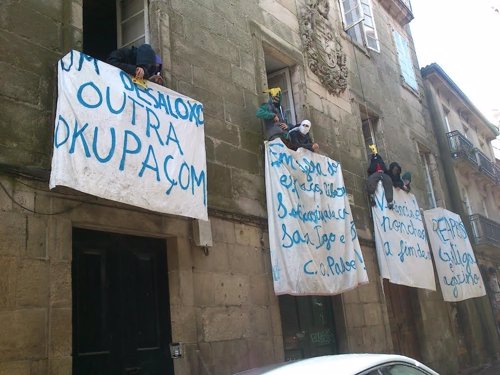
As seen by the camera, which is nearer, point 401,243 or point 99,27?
point 99,27

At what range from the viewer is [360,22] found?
12.2 meters

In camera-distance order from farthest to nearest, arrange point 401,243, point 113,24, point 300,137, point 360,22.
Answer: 1. point 360,22
2. point 401,243
3. point 300,137
4. point 113,24

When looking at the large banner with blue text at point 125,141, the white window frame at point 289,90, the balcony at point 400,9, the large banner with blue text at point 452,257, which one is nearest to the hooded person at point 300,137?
the white window frame at point 289,90

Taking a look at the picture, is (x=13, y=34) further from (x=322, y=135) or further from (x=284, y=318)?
(x=322, y=135)

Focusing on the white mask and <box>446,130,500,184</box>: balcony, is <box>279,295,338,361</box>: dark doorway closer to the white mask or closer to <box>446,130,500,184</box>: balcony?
the white mask

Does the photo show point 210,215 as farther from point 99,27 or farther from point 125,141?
point 99,27

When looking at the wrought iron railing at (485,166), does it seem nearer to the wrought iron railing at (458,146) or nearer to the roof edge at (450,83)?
the wrought iron railing at (458,146)

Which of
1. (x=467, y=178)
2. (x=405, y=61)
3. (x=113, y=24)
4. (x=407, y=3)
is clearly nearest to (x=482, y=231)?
(x=467, y=178)

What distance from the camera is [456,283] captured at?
37.3 ft

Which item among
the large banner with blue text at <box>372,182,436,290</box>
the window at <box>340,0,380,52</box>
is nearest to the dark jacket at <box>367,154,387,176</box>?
the large banner with blue text at <box>372,182,436,290</box>

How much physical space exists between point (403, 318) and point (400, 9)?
31.1ft

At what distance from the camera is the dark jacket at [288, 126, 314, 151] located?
7.99 m

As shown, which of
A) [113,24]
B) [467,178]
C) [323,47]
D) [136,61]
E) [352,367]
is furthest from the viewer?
[467,178]

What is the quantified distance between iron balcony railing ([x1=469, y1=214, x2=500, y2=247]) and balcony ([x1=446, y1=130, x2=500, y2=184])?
1960 mm
